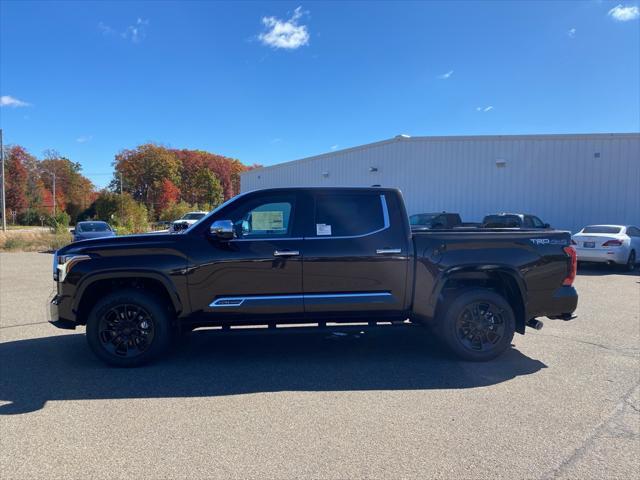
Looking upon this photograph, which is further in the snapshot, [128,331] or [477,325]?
[477,325]

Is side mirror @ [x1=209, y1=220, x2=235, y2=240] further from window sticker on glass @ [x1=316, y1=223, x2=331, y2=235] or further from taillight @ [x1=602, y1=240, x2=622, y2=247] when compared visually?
taillight @ [x1=602, y1=240, x2=622, y2=247]

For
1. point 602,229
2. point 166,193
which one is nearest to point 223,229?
point 602,229

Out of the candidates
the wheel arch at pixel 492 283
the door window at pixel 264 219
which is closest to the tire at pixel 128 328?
the door window at pixel 264 219

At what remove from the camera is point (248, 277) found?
4938 millimetres

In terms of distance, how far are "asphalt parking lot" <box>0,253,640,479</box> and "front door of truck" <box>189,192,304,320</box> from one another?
0.67 meters

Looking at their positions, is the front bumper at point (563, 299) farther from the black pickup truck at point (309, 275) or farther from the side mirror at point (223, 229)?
the side mirror at point (223, 229)

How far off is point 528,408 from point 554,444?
63cm

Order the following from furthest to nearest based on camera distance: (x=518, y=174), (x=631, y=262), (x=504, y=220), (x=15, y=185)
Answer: (x=15, y=185)
(x=518, y=174)
(x=504, y=220)
(x=631, y=262)

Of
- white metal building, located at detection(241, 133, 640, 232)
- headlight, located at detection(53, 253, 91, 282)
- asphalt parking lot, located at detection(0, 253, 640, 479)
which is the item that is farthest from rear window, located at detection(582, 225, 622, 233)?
headlight, located at detection(53, 253, 91, 282)

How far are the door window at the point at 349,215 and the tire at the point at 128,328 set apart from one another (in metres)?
1.93

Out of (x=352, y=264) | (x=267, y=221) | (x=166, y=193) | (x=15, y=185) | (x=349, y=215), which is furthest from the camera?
(x=166, y=193)

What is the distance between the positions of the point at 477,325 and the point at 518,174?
1749cm

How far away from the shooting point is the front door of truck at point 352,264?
16.5 feet

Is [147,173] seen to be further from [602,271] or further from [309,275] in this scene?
[309,275]
